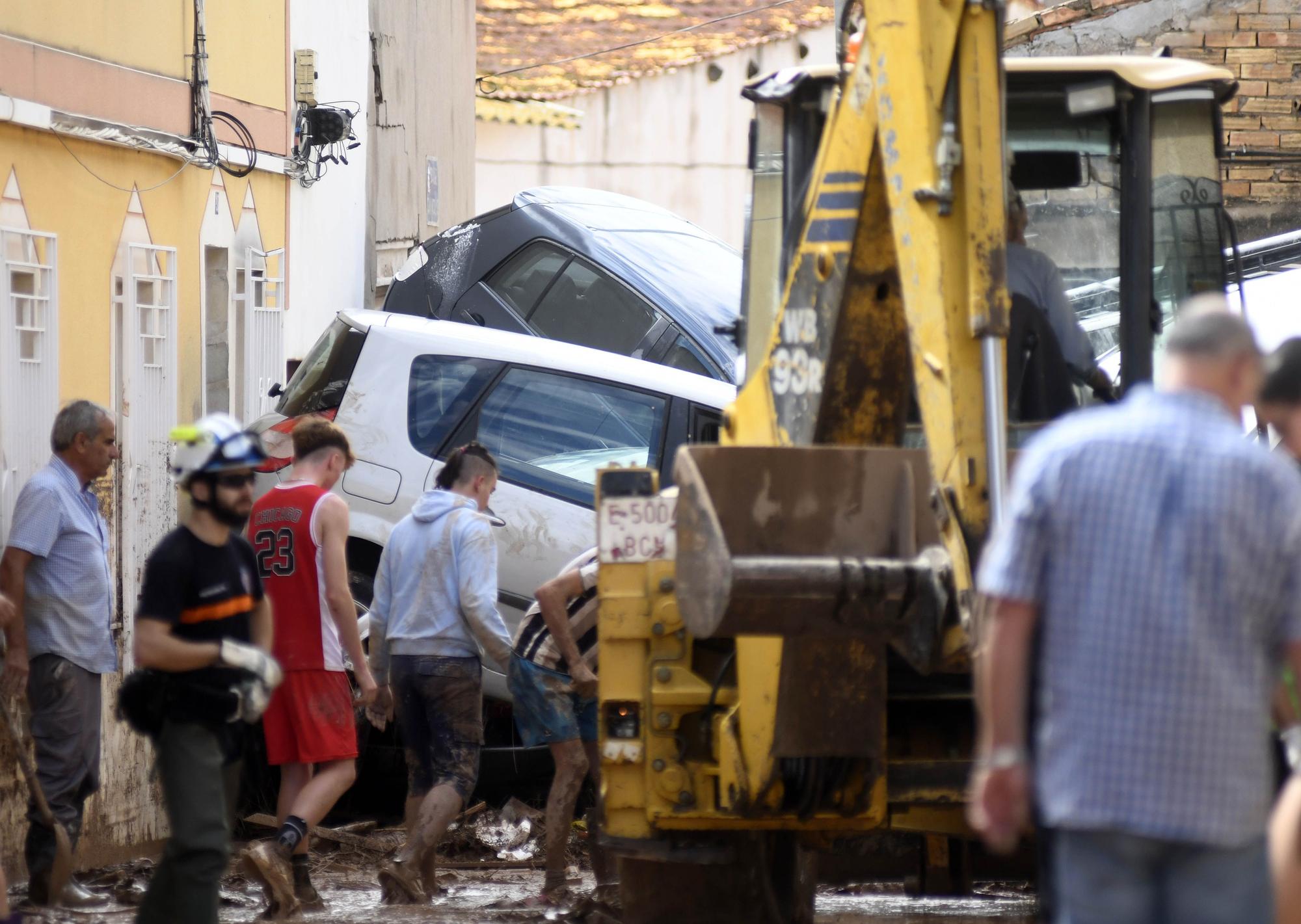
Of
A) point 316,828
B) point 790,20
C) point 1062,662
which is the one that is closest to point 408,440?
point 316,828

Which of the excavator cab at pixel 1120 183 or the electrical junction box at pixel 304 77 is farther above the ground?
the electrical junction box at pixel 304 77

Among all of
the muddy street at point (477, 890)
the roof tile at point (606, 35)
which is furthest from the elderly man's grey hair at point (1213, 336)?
the roof tile at point (606, 35)

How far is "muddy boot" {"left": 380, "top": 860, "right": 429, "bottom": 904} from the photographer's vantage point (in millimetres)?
8000

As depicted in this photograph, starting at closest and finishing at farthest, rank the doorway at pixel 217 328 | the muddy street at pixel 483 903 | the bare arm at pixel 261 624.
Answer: the bare arm at pixel 261 624
the muddy street at pixel 483 903
the doorway at pixel 217 328

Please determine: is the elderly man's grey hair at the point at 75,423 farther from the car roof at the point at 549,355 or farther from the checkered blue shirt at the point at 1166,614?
the checkered blue shirt at the point at 1166,614

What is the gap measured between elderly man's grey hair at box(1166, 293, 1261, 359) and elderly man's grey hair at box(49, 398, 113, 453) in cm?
512

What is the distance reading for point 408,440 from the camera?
977cm

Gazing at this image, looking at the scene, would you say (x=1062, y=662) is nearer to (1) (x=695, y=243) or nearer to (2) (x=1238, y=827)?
(2) (x=1238, y=827)

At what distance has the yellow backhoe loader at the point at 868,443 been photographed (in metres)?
4.75

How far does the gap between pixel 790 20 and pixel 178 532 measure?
22955 millimetres

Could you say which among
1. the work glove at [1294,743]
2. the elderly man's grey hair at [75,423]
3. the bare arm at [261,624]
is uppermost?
the elderly man's grey hair at [75,423]

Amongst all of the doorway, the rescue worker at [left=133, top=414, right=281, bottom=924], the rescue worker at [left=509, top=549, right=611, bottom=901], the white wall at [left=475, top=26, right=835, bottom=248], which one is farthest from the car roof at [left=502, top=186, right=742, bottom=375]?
the white wall at [left=475, top=26, right=835, bottom=248]

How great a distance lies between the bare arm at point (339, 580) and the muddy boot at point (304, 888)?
2.38ft

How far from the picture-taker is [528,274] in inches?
459
